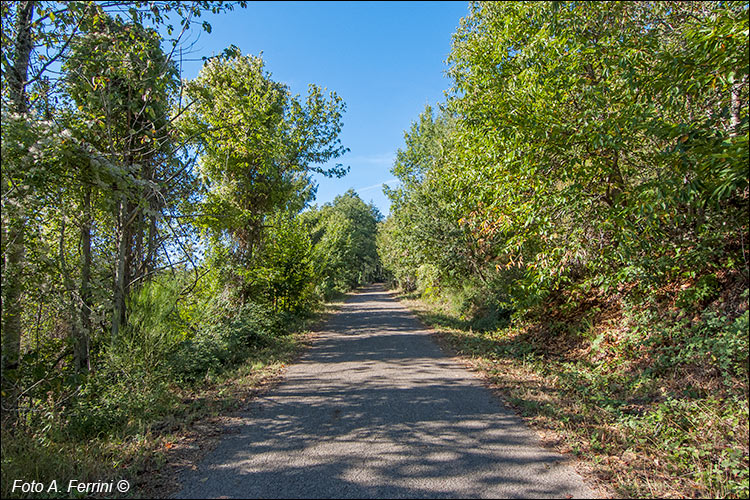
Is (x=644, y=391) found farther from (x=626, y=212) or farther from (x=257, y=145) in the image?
(x=257, y=145)

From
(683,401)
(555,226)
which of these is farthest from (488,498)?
(555,226)

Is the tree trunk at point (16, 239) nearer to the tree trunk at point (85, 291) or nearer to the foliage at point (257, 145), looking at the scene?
the tree trunk at point (85, 291)

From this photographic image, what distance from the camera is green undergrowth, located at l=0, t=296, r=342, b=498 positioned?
3.47 m

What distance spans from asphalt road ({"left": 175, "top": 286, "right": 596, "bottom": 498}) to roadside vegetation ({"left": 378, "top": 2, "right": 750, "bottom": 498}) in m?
0.60

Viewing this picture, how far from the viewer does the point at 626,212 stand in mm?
5051

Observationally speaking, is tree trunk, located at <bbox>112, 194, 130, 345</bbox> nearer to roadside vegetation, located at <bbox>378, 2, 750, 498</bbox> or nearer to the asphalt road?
the asphalt road

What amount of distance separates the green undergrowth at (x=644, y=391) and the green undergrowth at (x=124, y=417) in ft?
14.4

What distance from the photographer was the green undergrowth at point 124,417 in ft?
11.4

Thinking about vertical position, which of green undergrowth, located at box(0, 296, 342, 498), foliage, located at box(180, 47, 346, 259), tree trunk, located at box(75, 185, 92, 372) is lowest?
green undergrowth, located at box(0, 296, 342, 498)

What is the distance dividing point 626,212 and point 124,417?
23.5 ft

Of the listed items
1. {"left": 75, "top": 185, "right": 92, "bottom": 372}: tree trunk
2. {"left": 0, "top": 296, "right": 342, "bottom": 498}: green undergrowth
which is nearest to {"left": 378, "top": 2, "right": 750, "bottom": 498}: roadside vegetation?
{"left": 0, "top": 296, "right": 342, "bottom": 498}: green undergrowth

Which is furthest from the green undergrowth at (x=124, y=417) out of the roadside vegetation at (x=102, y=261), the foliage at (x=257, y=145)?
the foliage at (x=257, y=145)

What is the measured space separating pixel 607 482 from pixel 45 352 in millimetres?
7123

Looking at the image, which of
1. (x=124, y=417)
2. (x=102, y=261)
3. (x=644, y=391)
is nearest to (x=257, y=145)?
(x=102, y=261)
